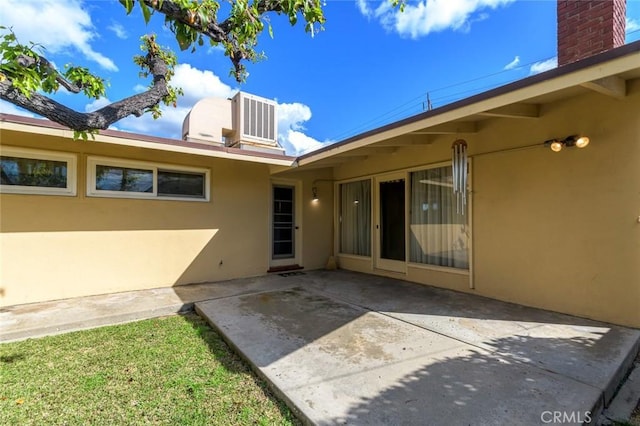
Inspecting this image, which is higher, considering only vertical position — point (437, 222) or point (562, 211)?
point (562, 211)

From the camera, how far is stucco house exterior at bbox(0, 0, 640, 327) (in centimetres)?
364

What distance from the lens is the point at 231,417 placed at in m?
2.11

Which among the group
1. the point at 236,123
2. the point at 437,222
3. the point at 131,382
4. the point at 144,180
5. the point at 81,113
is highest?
the point at 236,123

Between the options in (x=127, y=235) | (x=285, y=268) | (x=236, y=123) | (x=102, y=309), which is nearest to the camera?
(x=102, y=309)

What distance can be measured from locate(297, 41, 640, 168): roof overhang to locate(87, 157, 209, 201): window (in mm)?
2924

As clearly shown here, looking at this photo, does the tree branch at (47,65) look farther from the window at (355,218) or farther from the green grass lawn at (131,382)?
the window at (355,218)

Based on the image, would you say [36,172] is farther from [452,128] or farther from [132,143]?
[452,128]

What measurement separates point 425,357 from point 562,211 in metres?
2.92

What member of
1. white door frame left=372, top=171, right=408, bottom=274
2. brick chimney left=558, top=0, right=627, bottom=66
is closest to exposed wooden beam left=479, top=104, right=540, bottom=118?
brick chimney left=558, top=0, right=627, bottom=66

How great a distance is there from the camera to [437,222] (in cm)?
570

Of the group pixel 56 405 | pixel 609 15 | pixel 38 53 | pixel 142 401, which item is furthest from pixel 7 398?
pixel 609 15

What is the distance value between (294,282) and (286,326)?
98.0 inches

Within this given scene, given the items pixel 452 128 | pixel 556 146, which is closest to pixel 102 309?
pixel 452 128

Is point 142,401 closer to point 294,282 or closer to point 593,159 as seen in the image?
point 294,282
